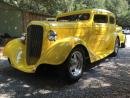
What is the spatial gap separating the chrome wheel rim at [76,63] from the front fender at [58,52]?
0.30 metres

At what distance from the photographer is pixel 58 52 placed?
253 inches

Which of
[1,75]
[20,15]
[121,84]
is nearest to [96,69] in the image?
[121,84]

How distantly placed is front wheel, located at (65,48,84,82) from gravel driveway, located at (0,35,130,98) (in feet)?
0.60

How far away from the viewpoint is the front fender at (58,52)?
632 cm

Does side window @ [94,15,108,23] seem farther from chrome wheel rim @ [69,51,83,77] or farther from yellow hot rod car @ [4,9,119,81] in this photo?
chrome wheel rim @ [69,51,83,77]

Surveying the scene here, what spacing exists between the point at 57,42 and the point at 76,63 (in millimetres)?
740

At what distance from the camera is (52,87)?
21.1 ft

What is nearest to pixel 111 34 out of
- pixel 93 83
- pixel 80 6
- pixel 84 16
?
pixel 84 16

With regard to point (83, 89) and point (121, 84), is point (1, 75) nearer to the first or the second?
point (83, 89)

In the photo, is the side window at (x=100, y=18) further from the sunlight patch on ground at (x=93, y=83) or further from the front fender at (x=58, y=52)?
the sunlight patch on ground at (x=93, y=83)

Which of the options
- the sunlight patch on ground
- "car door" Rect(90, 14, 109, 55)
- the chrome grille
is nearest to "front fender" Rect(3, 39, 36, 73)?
the chrome grille

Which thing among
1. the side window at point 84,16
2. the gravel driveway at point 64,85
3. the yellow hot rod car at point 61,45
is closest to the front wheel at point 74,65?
the yellow hot rod car at point 61,45

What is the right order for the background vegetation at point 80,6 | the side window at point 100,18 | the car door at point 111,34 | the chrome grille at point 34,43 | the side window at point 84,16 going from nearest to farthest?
the chrome grille at point 34,43 → the side window at point 84,16 → the side window at point 100,18 → the car door at point 111,34 → the background vegetation at point 80,6

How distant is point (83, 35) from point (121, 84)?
6.29 feet
